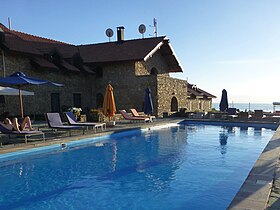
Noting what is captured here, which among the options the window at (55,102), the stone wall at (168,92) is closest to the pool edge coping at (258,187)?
the stone wall at (168,92)

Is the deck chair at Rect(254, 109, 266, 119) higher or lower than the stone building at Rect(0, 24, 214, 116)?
lower

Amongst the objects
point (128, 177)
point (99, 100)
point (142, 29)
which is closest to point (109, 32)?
point (142, 29)

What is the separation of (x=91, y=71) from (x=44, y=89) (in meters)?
4.50

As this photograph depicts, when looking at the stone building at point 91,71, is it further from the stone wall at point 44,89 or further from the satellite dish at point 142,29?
the satellite dish at point 142,29

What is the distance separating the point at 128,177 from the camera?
5.93 meters

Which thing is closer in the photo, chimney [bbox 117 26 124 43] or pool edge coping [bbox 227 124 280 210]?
pool edge coping [bbox 227 124 280 210]

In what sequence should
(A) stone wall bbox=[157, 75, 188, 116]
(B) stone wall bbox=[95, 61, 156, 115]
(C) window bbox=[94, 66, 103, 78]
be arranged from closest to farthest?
(A) stone wall bbox=[157, 75, 188, 116]
(B) stone wall bbox=[95, 61, 156, 115]
(C) window bbox=[94, 66, 103, 78]

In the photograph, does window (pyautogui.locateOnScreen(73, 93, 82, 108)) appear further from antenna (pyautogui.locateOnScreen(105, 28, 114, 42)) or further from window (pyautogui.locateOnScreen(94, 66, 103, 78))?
antenna (pyautogui.locateOnScreen(105, 28, 114, 42))

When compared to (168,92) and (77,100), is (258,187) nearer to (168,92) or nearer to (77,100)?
(168,92)

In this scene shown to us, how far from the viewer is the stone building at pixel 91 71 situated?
16.8m

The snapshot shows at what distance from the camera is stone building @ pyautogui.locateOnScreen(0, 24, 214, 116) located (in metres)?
16.8

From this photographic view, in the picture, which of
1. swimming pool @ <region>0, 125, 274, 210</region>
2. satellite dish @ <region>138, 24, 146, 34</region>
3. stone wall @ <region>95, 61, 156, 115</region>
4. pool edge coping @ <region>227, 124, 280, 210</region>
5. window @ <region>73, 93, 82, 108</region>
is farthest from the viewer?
satellite dish @ <region>138, 24, 146, 34</region>

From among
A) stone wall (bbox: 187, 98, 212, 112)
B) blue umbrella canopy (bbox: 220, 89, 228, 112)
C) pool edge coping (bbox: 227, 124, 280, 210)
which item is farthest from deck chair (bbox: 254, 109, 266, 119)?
pool edge coping (bbox: 227, 124, 280, 210)

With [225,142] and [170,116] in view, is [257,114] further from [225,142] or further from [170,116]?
[225,142]
